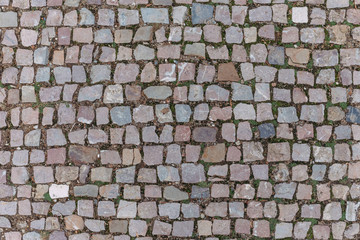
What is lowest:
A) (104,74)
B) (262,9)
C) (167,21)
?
(104,74)

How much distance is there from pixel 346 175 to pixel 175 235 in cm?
202

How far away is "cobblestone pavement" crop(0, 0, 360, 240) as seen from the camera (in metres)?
3.18

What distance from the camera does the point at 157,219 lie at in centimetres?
320

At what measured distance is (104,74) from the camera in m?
3.21

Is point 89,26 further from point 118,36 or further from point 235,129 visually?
point 235,129

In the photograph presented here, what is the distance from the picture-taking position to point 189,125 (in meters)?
3.18

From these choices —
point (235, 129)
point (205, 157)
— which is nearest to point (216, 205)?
point (205, 157)

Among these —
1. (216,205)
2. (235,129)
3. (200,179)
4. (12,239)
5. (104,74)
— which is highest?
(104,74)

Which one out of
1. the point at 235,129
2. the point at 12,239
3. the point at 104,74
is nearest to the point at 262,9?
the point at 235,129

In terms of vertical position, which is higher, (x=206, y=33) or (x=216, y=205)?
(x=206, y=33)

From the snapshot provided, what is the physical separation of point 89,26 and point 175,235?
254cm

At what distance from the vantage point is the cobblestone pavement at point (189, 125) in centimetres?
318

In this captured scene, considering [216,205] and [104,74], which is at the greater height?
[104,74]

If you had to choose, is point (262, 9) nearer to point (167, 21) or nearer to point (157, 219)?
point (167, 21)
